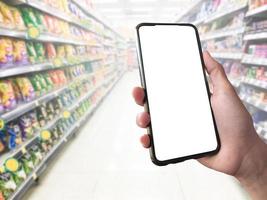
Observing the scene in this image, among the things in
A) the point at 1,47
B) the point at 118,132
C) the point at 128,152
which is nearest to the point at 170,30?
the point at 1,47

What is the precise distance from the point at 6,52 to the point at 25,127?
0.55m

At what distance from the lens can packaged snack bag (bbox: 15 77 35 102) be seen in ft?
5.57

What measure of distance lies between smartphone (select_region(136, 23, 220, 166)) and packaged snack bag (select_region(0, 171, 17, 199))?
3.61 feet

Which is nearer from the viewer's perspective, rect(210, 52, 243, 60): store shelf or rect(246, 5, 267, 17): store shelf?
rect(246, 5, 267, 17): store shelf

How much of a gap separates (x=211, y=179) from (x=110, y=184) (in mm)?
794

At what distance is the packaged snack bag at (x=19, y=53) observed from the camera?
5.41ft

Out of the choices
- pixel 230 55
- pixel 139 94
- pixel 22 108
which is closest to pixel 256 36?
pixel 230 55

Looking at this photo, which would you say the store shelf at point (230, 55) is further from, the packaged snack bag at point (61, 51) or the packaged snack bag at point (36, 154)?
the packaged snack bag at point (36, 154)

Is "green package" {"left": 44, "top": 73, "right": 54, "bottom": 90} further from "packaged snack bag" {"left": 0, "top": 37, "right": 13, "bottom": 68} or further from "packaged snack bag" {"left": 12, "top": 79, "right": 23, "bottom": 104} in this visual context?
"packaged snack bag" {"left": 0, "top": 37, "right": 13, "bottom": 68}

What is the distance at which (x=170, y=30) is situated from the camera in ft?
2.93

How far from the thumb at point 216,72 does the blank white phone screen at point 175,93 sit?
0.03 metres

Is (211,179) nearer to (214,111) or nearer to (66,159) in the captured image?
(214,111)

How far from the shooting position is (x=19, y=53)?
5.48ft

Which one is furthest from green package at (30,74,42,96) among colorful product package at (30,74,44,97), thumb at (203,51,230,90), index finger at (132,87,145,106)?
thumb at (203,51,230,90)
